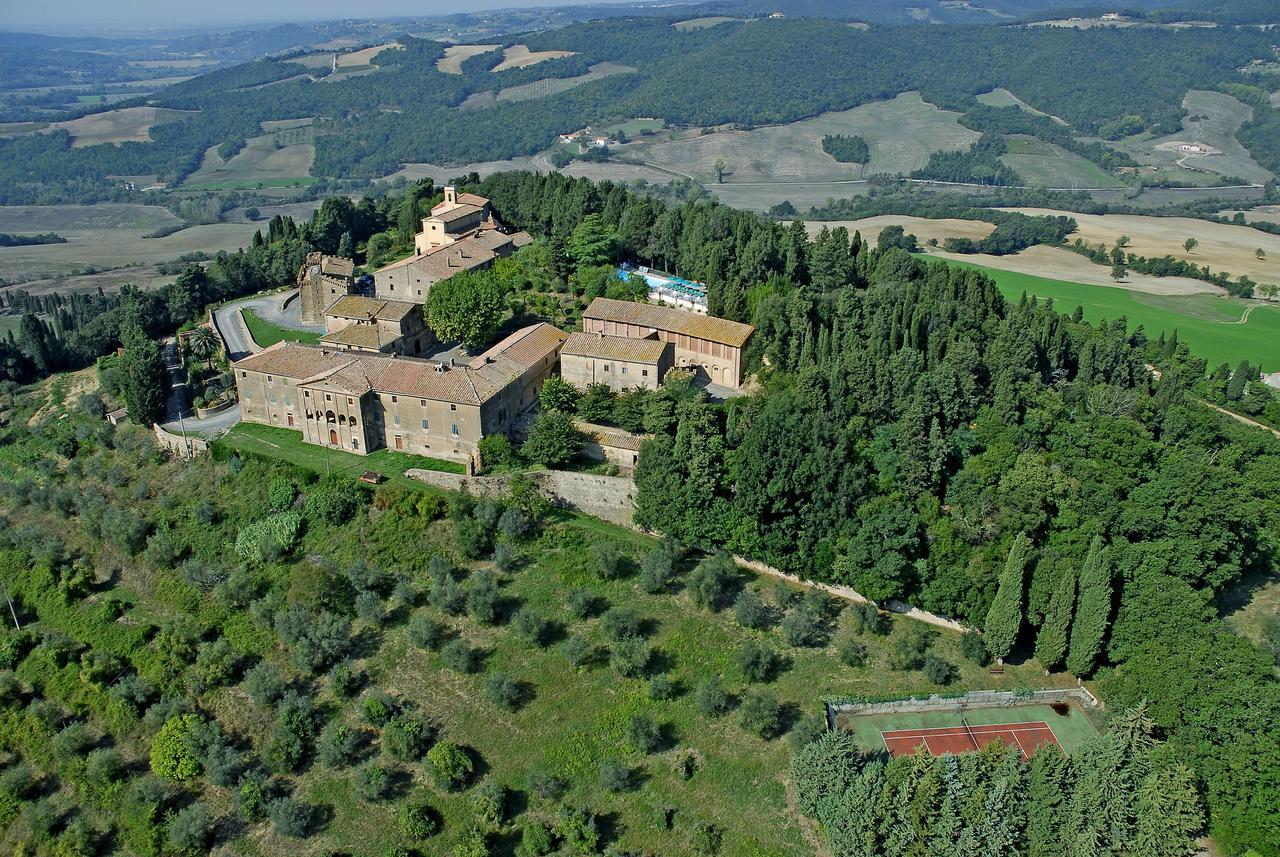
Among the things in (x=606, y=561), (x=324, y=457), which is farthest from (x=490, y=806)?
(x=324, y=457)

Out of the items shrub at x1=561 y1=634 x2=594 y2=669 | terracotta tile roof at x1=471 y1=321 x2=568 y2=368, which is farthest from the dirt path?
shrub at x1=561 y1=634 x2=594 y2=669

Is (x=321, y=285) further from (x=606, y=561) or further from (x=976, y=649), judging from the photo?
(x=976, y=649)

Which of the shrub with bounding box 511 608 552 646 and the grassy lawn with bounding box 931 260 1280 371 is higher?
the shrub with bounding box 511 608 552 646

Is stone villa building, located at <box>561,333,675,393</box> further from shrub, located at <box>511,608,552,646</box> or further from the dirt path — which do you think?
the dirt path

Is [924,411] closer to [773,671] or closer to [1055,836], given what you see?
[773,671]

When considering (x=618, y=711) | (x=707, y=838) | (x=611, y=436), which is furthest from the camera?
(x=611, y=436)

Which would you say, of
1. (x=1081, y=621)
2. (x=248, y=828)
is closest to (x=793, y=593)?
(x=1081, y=621)

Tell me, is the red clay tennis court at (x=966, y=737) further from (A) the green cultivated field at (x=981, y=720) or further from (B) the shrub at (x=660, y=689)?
(B) the shrub at (x=660, y=689)
